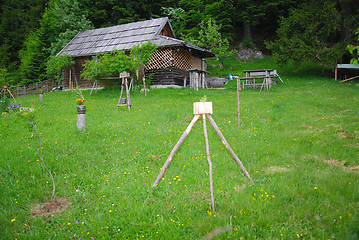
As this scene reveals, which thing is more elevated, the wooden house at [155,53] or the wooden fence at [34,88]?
the wooden house at [155,53]

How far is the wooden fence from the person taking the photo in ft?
85.1

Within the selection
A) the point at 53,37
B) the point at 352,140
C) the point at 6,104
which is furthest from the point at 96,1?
the point at 352,140

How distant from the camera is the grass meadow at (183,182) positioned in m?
3.17

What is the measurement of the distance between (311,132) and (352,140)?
1.02 m

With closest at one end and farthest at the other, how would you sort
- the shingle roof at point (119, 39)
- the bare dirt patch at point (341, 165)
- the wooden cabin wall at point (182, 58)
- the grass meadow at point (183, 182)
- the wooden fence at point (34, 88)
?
the grass meadow at point (183, 182)
the bare dirt patch at point (341, 165)
the wooden cabin wall at point (182, 58)
the shingle roof at point (119, 39)
the wooden fence at point (34, 88)

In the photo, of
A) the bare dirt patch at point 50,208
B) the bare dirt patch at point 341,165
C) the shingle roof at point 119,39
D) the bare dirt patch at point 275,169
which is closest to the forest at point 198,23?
the shingle roof at point 119,39

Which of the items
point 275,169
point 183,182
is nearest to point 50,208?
point 183,182

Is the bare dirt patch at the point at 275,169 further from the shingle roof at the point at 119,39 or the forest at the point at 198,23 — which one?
the forest at the point at 198,23

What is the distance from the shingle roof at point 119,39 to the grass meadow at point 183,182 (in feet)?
44.1

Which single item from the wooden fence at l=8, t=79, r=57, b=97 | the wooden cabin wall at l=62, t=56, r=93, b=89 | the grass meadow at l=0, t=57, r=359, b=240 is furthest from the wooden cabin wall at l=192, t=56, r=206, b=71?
the wooden fence at l=8, t=79, r=57, b=97

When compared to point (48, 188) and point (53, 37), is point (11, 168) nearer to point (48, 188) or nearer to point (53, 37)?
point (48, 188)

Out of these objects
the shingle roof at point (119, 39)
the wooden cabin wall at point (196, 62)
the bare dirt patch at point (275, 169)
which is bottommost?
the bare dirt patch at point (275, 169)

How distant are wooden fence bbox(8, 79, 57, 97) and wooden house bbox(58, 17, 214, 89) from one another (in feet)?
11.8

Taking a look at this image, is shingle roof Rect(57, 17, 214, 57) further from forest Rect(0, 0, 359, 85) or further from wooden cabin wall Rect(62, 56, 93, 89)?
forest Rect(0, 0, 359, 85)
